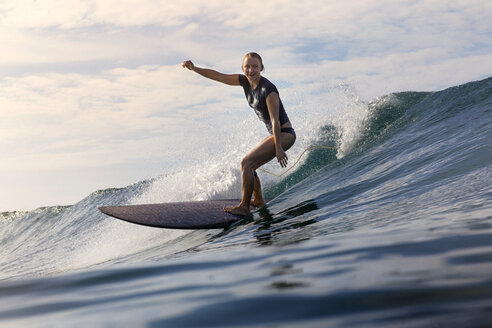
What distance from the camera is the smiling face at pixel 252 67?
5.75 meters

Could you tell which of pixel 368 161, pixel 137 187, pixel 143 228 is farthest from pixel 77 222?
pixel 368 161

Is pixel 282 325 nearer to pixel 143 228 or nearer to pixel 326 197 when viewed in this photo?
pixel 326 197

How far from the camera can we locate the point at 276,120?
576 cm

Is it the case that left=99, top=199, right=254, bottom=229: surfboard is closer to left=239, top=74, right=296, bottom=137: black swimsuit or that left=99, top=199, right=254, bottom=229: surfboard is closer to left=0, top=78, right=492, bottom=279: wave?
left=0, top=78, right=492, bottom=279: wave

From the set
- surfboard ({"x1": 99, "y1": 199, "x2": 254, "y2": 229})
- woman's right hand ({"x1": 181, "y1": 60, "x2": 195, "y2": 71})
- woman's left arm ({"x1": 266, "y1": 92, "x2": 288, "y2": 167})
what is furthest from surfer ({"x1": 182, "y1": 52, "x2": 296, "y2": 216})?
woman's right hand ({"x1": 181, "y1": 60, "x2": 195, "y2": 71})

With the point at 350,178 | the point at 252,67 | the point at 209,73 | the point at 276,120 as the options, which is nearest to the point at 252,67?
the point at 252,67

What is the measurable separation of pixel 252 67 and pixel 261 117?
70 cm

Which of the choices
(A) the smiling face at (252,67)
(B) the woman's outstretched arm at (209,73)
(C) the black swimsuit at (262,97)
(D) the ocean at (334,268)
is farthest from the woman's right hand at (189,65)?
(D) the ocean at (334,268)

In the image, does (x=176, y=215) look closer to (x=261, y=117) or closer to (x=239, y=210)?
(x=239, y=210)

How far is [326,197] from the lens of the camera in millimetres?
5785

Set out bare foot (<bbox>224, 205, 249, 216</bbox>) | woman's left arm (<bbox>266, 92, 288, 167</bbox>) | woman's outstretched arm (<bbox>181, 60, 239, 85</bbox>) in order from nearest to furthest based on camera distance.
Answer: woman's left arm (<bbox>266, 92, 288, 167</bbox>)
bare foot (<bbox>224, 205, 249, 216</bbox>)
woman's outstretched arm (<bbox>181, 60, 239, 85</bbox>)

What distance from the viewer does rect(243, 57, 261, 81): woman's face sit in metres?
5.75

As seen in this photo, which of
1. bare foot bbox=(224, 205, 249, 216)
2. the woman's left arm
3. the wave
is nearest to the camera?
the wave

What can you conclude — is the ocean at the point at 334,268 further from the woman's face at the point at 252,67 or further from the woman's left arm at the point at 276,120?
the woman's face at the point at 252,67
